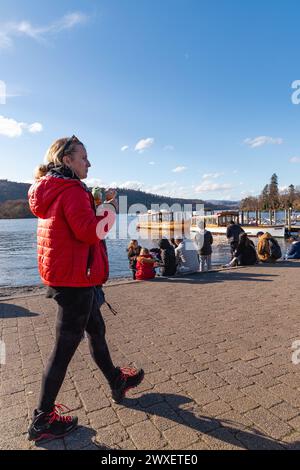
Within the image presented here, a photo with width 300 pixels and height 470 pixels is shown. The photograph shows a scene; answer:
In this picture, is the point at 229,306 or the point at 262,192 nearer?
the point at 229,306

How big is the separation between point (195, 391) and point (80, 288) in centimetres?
155

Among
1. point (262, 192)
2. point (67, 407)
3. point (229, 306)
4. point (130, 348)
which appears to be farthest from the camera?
point (262, 192)

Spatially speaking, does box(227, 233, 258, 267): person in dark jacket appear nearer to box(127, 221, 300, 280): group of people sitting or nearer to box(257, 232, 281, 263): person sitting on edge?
box(127, 221, 300, 280): group of people sitting

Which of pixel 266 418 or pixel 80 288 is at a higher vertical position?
pixel 80 288

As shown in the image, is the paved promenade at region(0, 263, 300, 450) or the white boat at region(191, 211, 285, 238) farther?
the white boat at region(191, 211, 285, 238)

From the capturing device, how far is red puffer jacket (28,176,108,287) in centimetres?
227

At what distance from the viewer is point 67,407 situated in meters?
2.89

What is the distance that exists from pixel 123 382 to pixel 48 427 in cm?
70

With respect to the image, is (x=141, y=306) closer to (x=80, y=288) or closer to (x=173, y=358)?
(x=173, y=358)

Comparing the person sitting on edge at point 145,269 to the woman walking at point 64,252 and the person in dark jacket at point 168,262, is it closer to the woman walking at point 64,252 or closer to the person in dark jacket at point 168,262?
the person in dark jacket at point 168,262

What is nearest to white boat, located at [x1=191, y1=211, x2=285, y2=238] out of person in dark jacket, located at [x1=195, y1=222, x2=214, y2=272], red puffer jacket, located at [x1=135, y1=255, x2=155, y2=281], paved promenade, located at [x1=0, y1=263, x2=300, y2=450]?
person in dark jacket, located at [x1=195, y1=222, x2=214, y2=272]

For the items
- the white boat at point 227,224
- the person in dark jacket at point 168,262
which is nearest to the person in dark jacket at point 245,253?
the person in dark jacket at point 168,262

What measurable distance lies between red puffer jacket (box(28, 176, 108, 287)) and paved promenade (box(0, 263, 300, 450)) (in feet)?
3.98
